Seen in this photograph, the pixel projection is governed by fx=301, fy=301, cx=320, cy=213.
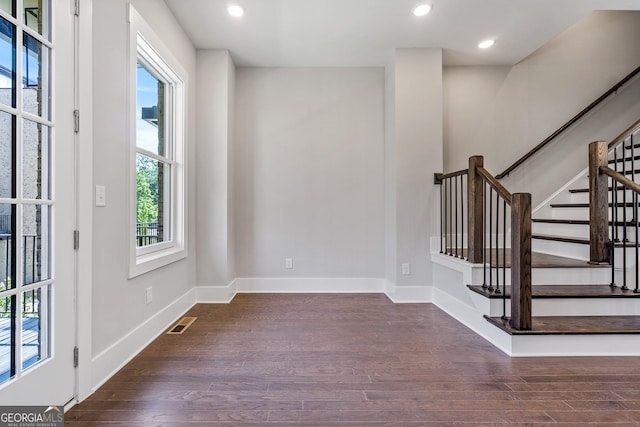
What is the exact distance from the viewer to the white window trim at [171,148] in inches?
81.5

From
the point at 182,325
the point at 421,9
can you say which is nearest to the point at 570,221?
the point at 421,9

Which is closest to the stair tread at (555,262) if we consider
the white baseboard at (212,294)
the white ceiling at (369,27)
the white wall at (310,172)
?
the white wall at (310,172)

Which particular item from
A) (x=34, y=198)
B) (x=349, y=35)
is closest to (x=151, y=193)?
(x=34, y=198)

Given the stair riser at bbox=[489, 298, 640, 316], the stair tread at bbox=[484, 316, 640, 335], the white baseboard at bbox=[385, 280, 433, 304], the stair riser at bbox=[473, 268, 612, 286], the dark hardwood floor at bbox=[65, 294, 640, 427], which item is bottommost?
the dark hardwood floor at bbox=[65, 294, 640, 427]

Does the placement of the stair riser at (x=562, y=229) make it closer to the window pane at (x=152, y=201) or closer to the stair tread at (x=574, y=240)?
the stair tread at (x=574, y=240)

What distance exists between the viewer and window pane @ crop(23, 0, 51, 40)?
53.2 inches

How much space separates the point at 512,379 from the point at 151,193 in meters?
2.97

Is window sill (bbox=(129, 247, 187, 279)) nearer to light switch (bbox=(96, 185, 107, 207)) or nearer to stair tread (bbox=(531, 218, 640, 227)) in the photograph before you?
light switch (bbox=(96, 185, 107, 207))

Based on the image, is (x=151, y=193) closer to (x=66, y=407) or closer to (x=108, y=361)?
(x=108, y=361)

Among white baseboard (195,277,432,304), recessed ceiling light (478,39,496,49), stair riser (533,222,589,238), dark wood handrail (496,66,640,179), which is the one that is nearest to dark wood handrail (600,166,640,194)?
stair riser (533,222,589,238)

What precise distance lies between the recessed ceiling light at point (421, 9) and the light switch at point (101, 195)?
2.82m

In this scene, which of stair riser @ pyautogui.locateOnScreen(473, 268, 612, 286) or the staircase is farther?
stair riser @ pyautogui.locateOnScreen(473, 268, 612, 286)

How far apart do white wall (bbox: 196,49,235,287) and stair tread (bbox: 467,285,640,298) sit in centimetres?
251

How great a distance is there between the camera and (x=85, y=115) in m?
1.61
